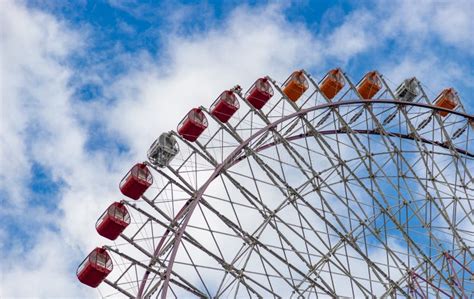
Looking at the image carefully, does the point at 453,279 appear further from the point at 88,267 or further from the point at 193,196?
the point at 88,267

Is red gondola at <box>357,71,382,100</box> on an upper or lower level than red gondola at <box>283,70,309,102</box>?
upper

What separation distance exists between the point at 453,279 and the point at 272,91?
8.68 meters

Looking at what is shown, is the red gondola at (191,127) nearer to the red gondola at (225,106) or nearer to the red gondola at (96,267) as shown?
the red gondola at (225,106)

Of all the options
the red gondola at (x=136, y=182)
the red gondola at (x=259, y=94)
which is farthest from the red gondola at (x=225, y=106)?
the red gondola at (x=136, y=182)

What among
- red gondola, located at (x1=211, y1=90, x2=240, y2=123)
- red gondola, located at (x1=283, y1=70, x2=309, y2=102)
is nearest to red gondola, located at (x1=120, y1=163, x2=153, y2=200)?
red gondola, located at (x1=211, y1=90, x2=240, y2=123)

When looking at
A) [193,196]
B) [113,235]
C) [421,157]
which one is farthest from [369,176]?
[113,235]

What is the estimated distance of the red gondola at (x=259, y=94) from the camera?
28531 millimetres

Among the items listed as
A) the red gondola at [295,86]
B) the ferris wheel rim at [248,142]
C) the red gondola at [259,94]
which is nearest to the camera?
the ferris wheel rim at [248,142]

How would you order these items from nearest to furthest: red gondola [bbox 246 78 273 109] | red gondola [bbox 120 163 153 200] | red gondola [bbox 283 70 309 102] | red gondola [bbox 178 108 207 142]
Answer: red gondola [bbox 120 163 153 200]
red gondola [bbox 178 108 207 142]
red gondola [bbox 246 78 273 109]
red gondola [bbox 283 70 309 102]

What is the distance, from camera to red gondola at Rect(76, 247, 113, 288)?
24797mm

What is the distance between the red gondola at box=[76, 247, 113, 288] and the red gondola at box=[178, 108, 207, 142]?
14.4 ft

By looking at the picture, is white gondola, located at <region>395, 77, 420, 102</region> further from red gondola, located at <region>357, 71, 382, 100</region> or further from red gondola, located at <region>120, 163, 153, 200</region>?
red gondola, located at <region>120, 163, 153, 200</region>

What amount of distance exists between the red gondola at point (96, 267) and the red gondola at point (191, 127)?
173 inches

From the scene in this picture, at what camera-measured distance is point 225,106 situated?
1102 inches
